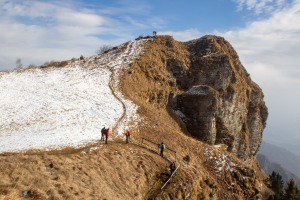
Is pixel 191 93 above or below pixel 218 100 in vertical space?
above

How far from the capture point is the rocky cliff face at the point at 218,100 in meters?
60.3

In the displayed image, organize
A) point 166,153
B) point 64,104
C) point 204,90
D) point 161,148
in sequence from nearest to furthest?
point 161,148
point 166,153
point 64,104
point 204,90

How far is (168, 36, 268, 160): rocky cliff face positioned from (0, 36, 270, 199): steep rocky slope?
0.68 feet

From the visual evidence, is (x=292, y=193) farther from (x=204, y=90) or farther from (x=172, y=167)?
(x=172, y=167)

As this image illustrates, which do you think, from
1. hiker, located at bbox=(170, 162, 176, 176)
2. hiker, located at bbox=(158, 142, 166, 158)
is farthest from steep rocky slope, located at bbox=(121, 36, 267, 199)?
hiker, located at bbox=(170, 162, 176, 176)

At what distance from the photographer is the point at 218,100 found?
61062 millimetres

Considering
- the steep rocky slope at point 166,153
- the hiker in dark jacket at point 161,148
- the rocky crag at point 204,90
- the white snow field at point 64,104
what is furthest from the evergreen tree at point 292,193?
the white snow field at point 64,104

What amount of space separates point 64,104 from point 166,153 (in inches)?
696

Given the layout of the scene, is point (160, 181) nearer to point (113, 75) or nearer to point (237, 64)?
point (113, 75)

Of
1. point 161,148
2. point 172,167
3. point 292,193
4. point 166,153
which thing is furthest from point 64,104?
point 292,193

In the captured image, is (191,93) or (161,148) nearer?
(161,148)

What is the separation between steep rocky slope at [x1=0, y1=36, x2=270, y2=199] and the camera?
25438 millimetres

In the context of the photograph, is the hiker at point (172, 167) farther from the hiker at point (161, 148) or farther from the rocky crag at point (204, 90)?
the rocky crag at point (204, 90)

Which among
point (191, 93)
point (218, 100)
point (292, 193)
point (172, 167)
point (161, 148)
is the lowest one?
point (292, 193)
